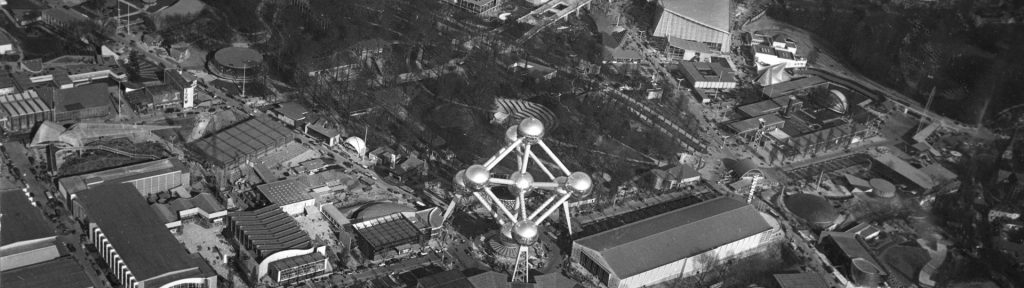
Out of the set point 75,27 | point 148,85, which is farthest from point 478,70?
point 75,27

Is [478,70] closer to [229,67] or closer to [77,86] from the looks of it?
[229,67]

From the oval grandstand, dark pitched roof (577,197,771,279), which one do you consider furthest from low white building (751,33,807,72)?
dark pitched roof (577,197,771,279)

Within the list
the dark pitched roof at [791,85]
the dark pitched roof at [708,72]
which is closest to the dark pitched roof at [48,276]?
the dark pitched roof at [708,72]

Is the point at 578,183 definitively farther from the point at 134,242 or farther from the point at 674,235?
the point at 134,242

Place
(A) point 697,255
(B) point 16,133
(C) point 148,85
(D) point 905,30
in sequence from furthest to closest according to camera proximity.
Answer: (D) point 905,30 < (C) point 148,85 < (B) point 16,133 < (A) point 697,255

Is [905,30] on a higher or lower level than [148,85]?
higher

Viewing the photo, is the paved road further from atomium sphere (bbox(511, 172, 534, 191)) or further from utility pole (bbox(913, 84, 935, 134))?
utility pole (bbox(913, 84, 935, 134))
